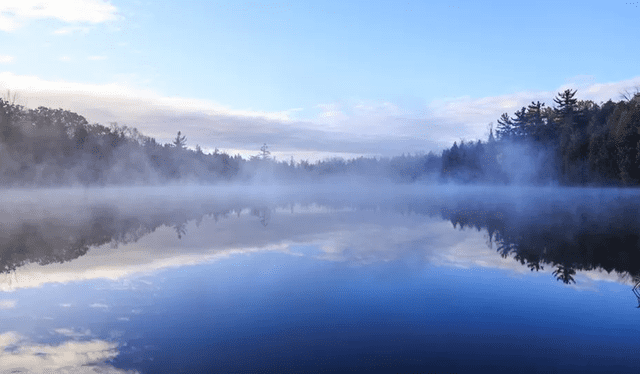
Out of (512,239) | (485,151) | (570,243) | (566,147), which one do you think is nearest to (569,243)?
(570,243)

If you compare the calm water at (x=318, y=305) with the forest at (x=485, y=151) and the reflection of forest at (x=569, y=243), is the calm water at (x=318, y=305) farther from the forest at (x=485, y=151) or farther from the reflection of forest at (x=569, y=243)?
the forest at (x=485, y=151)

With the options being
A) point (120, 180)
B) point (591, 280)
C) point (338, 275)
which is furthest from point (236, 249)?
point (120, 180)

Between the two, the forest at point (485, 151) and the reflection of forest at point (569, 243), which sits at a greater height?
the forest at point (485, 151)

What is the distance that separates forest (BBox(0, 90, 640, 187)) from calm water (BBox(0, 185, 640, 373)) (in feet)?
212

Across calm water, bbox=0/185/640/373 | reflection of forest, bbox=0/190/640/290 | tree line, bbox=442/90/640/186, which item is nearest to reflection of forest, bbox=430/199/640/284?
reflection of forest, bbox=0/190/640/290

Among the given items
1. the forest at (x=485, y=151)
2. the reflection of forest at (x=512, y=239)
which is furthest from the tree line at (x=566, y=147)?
the reflection of forest at (x=512, y=239)

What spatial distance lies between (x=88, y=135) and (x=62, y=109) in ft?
29.2

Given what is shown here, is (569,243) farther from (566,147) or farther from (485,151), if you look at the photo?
(485,151)

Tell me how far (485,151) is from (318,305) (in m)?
126

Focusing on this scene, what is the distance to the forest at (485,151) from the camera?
7412 cm

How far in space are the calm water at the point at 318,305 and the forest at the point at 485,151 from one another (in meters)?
64.7

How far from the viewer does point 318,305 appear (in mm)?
10070

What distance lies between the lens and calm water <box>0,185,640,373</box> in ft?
23.3

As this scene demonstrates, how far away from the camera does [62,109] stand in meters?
105
